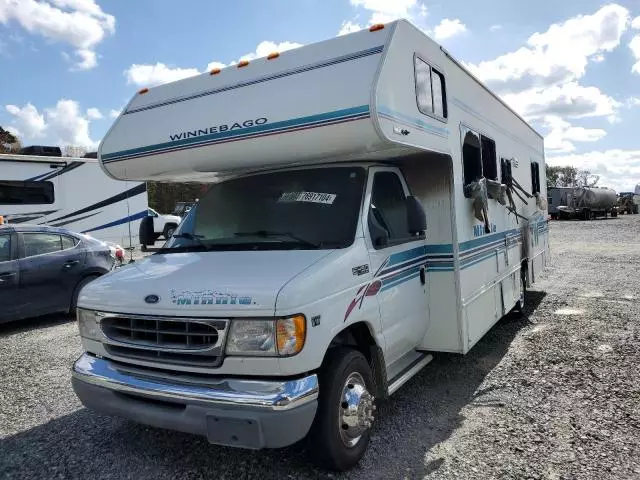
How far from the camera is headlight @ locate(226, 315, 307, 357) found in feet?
9.75

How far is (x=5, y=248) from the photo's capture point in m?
7.61

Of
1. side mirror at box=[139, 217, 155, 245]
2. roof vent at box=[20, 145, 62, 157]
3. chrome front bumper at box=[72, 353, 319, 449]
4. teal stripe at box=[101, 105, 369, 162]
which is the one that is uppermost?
roof vent at box=[20, 145, 62, 157]

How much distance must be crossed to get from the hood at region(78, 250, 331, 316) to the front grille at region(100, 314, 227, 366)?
3.2 inches

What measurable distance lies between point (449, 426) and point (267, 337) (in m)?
2.02

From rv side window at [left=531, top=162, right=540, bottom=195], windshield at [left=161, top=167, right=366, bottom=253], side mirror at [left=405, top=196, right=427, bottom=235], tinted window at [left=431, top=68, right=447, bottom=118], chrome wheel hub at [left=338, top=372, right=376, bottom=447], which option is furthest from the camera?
rv side window at [left=531, top=162, right=540, bottom=195]

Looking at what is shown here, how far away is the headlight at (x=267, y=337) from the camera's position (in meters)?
2.97

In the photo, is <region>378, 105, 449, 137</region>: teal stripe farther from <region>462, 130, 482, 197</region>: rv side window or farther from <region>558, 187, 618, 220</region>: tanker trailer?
<region>558, 187, 618, 220</region>: tanker trailer

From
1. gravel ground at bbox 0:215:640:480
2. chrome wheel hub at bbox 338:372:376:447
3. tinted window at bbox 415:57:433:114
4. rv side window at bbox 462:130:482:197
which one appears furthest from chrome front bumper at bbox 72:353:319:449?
rv side window at bbox 462:130:482:197

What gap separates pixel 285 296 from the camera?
2957mm

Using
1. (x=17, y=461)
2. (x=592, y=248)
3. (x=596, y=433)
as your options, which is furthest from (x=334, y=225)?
(x=592, y=248)

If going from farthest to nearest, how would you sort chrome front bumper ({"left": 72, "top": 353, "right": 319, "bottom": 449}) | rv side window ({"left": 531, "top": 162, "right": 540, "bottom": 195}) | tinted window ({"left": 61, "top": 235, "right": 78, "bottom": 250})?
rv side window ({"left": 531, "top": 162, "right": 540, "bottom": 195}), tinted window ({"left": 61, "top": 235, "right": 78, "bottom": 250}), chrome front bumper ({"left": 72, "top": 353, "right": 319, "bottom": 449})

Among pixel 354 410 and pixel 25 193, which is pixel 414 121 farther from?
pixel 25 193

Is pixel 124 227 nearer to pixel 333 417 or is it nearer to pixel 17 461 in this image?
pixel 17 461

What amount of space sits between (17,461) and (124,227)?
12.7 metres
